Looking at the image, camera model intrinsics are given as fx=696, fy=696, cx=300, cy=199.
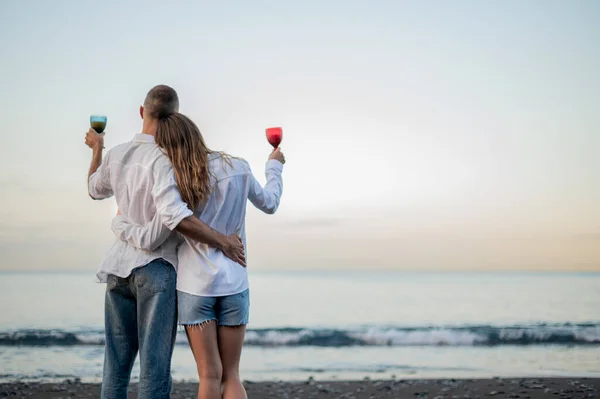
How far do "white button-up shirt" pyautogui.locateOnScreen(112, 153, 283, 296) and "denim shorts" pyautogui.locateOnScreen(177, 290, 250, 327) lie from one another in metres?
0.03

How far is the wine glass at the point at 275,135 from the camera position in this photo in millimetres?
3453

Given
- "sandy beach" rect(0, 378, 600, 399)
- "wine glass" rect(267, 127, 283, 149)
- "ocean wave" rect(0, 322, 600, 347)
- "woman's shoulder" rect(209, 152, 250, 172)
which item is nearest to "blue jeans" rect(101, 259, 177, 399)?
"woman's shoulder" rect(209, 152, 250, 172)

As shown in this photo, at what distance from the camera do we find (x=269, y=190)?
3.25m

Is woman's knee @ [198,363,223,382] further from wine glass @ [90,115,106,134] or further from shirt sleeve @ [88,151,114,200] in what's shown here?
wine glass @ [90,115,106,134]

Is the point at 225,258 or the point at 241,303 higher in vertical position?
the point at 225,258

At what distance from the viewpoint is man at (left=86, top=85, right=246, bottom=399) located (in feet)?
9.51

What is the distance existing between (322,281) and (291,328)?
11.8 meters

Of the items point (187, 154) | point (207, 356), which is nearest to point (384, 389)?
point (207, 356)

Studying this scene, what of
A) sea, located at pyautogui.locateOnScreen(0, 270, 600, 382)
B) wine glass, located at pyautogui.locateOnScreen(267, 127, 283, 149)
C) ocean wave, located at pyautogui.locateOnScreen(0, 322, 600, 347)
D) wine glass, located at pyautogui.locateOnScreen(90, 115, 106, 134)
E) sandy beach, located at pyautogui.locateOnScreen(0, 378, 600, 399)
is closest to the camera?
wine glass, located at pyautogui.locateOnScreen(90, 115, 106, 134)

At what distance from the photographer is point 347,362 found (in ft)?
29.7

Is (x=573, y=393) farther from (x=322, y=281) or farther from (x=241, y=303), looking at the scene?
(x=322, y=281)

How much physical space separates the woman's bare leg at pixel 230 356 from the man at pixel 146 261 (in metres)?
0.22

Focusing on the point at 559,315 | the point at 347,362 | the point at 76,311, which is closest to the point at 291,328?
the point at 347,362

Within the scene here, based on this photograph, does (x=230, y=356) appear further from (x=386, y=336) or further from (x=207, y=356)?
(x=386, y=336)
